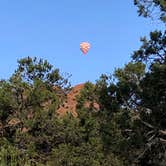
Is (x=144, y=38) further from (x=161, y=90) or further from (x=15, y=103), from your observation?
(x=15, y=103)

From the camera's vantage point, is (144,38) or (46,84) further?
(46,84)

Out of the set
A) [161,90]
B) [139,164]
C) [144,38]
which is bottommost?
[139,164]

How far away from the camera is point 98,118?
3116 cm

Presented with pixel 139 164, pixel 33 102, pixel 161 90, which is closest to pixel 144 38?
pixel 161 90

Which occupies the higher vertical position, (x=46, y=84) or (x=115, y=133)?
(x=46, y=84)

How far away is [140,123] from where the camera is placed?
991 inches

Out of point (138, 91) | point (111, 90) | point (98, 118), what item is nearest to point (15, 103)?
point (98, 118)

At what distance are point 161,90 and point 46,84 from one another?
11.3m

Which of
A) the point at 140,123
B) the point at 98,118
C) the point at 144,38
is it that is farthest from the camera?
the point at 98,118

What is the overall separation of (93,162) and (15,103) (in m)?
6.41

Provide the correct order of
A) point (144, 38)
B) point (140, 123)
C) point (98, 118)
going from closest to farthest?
point (144, 38)
point (140, 123)
point (98, 118)

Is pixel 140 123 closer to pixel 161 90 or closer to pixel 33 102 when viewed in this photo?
pixel 161 90

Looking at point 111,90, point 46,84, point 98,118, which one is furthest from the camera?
point 46,84

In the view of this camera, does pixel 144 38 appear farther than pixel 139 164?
No
